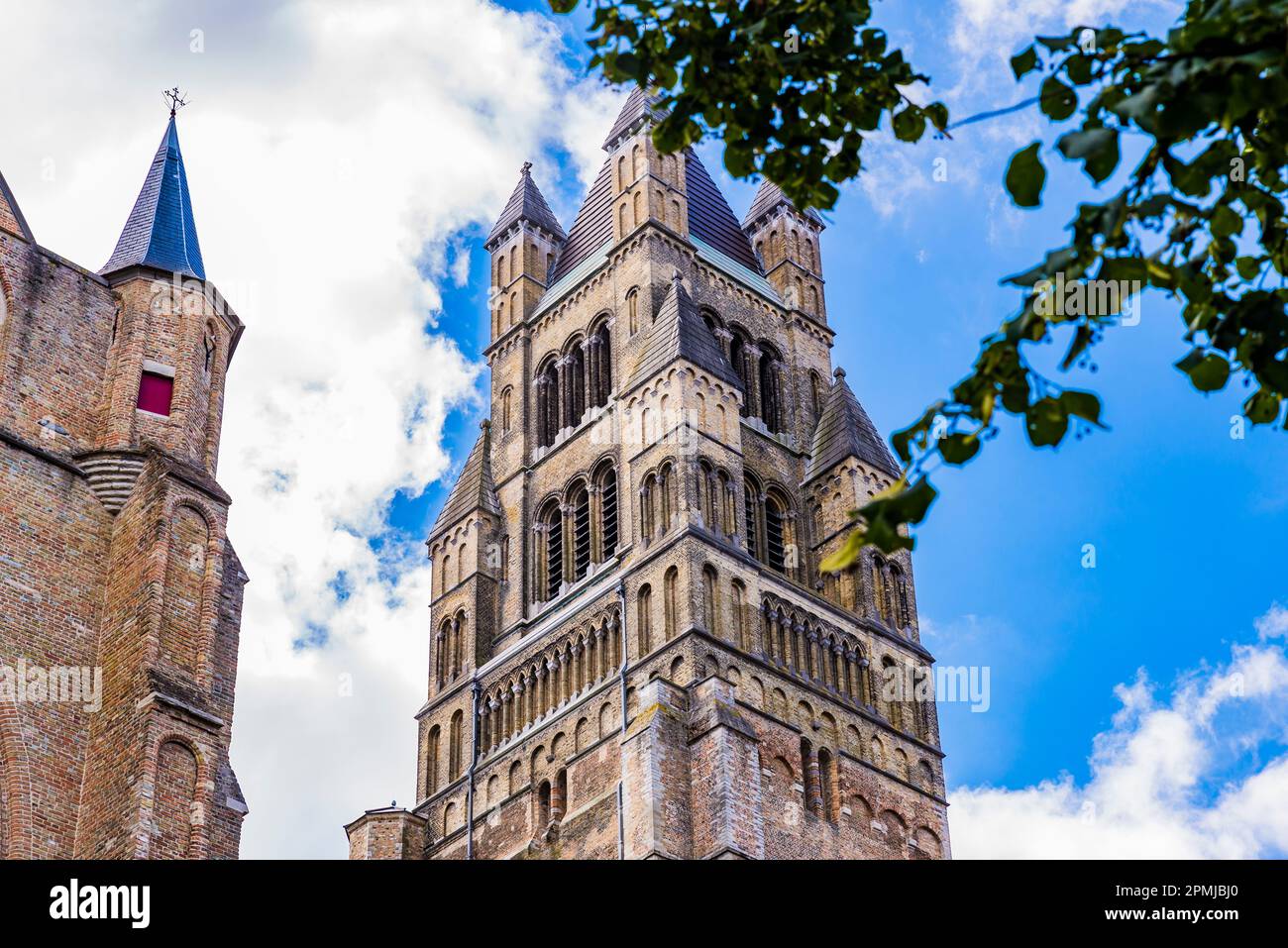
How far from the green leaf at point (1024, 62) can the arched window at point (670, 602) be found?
130ft

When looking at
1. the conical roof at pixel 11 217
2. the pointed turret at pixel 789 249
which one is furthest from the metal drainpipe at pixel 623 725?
the conical roof at pixel 11 217

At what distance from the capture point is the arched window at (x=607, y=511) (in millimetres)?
54469

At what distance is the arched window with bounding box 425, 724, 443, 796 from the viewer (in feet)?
178

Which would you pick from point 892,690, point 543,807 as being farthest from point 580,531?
point 892,690

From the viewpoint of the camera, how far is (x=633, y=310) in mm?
58625

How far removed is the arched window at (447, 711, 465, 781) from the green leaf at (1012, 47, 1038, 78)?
44.8m

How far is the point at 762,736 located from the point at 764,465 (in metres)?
10.8

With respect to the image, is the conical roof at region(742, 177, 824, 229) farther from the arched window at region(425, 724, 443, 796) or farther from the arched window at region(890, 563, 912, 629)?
the arched window at region(425, 724, 443, 796)

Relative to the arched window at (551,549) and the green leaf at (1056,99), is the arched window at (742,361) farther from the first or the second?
the green leaf at (1056,99)

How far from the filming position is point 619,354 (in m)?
57.7

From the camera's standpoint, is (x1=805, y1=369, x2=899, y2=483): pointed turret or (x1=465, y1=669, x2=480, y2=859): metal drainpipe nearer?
(x1=465, y1=669, x2=480, y2=859): metal drainpipe

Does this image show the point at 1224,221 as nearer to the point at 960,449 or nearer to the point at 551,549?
the point at 960,449

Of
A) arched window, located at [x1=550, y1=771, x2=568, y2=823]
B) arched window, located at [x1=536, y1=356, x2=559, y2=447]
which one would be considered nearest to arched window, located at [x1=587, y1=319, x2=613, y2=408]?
arched window, located at [x1=536, y1=356, x2=559, y2=447]

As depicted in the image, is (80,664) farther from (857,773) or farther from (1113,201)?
(857,773)
